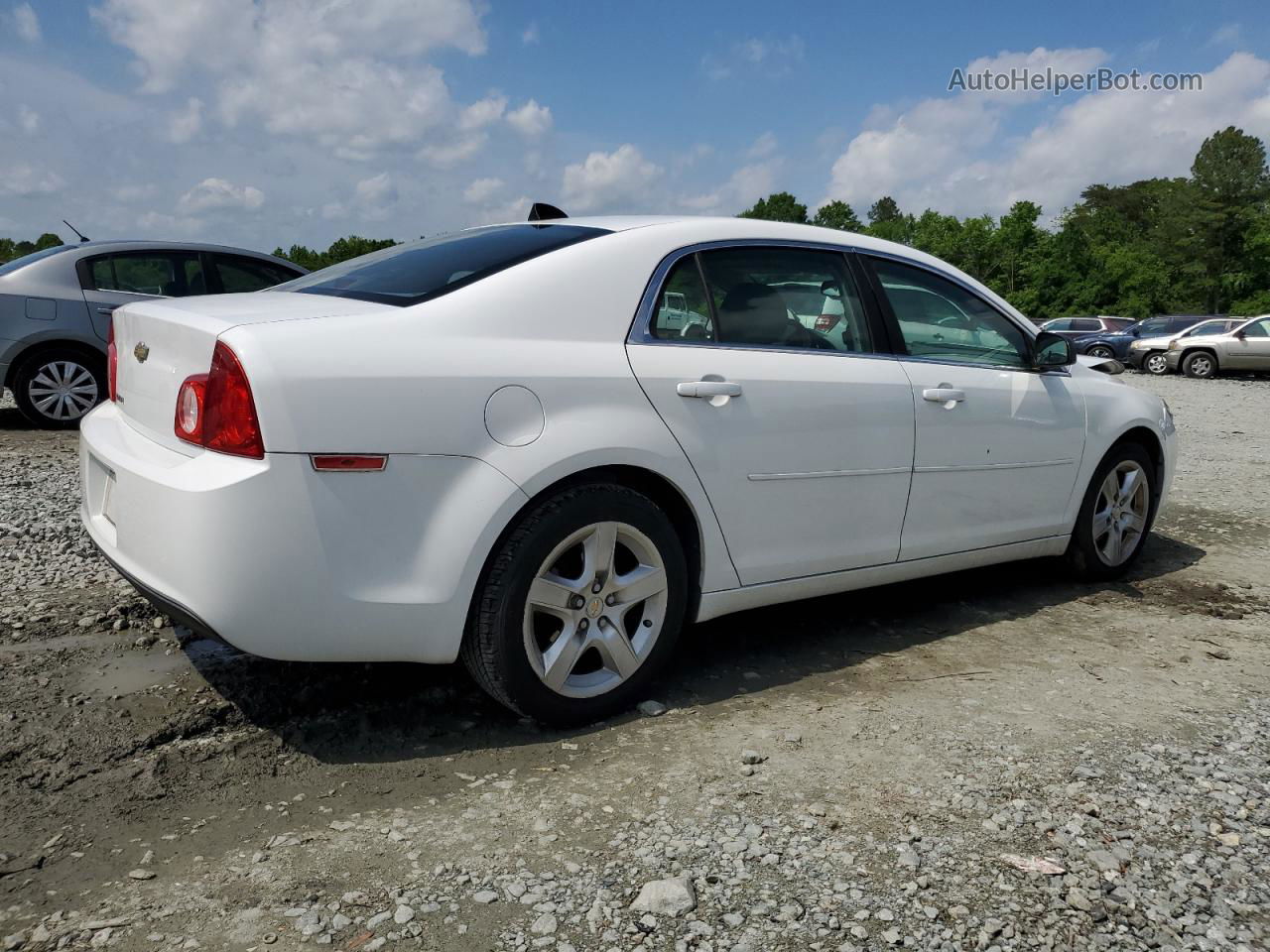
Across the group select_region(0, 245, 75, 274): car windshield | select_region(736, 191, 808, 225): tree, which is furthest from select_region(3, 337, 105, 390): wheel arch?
select_region(736, 191, 808, 225): tree

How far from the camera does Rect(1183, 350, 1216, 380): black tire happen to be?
76.4 feet

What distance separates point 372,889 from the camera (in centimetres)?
232

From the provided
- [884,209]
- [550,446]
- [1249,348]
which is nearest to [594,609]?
[550,446]

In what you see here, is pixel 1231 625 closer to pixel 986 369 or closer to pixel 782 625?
→ pixel 986 369

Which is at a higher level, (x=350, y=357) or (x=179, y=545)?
(x=350, y=357)

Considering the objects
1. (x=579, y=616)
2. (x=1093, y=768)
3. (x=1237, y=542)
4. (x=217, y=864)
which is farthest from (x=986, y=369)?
(x=217, y=864)

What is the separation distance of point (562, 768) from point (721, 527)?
37.2 inches

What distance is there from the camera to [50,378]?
854 centimetres

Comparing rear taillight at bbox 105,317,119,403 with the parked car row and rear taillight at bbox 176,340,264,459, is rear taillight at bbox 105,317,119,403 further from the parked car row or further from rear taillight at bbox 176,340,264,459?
the parked car row

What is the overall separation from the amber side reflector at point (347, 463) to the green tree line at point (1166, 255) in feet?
190

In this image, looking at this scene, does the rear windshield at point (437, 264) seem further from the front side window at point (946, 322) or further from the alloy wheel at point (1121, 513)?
the alloy wheel at point (1121, 513)

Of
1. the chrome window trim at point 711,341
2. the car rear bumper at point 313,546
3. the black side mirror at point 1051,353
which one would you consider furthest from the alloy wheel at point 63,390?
the black side mirror at point 1051,353

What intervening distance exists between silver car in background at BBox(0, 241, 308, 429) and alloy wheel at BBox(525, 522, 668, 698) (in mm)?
6419

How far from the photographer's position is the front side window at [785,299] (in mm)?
3578
